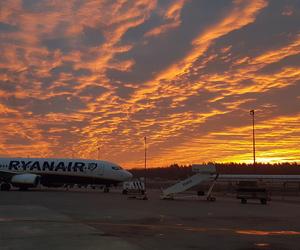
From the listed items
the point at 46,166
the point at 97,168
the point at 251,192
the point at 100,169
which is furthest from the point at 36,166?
the point at 251,192

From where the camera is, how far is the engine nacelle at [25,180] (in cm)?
5660

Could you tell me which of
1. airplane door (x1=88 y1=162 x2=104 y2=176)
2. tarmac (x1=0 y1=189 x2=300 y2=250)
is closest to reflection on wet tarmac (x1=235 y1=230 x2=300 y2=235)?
tarmac (x1=0 y1=189 x2=300 y2=250)

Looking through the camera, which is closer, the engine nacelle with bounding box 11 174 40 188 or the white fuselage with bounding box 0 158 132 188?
the engine nacelle with bounding box 11 174 40 188

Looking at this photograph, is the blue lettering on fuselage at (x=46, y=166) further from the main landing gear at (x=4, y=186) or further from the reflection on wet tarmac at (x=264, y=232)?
the reflection on wet tarmac at (x=264, y=232)

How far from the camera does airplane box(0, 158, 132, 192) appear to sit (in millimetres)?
57375

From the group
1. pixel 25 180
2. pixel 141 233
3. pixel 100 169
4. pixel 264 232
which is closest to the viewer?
pixel 141 233

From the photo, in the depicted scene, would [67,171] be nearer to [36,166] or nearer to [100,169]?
[100,169]

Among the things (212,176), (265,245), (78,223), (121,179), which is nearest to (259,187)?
(212,176)

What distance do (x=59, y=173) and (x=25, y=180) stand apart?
4207 millimetres

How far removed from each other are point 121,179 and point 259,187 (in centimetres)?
2011

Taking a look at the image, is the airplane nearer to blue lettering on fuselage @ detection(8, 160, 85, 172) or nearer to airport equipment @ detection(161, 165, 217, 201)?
blue lettering on fuselage @ detection(8, 160, 85, 172)

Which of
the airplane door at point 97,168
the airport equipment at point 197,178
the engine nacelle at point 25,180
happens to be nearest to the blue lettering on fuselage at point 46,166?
the airplane door at point 97,168

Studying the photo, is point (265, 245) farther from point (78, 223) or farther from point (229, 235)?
point (78, 223)

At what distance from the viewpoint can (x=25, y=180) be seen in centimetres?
5691
